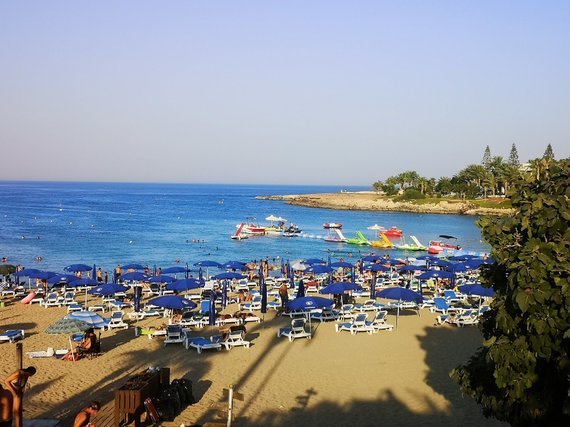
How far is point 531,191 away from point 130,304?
18.4 meters

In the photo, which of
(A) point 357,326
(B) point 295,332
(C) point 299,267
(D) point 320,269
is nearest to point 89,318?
(B) point 295,332

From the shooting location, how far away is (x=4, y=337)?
16.1 m

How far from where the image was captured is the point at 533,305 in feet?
21.1

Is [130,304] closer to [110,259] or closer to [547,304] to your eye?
[547,304]

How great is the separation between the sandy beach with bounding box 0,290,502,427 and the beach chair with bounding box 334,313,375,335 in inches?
10.7

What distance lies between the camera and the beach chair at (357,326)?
688 inches

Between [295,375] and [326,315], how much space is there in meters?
6.62

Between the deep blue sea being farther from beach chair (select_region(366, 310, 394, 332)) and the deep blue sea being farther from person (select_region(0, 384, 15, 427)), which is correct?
person (select_region(0, 384, 15, 427))

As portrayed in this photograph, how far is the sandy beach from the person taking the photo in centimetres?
1066

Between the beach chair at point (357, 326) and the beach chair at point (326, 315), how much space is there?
1.29 metres

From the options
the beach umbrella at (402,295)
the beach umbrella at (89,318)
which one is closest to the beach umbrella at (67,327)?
the beach umbrella at (89,318)

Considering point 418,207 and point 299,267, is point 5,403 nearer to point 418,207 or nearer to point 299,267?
point 299,267

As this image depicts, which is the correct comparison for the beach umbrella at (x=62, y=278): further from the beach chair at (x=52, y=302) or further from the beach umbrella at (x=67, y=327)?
the beach umbrella at (x=67, y=327)

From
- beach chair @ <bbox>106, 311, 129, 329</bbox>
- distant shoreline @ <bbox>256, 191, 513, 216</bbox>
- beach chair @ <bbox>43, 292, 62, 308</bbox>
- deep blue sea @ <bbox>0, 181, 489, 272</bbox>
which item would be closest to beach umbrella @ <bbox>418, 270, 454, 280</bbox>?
beach chair @ <bbox>106, 311, 129, 329</bbox>
